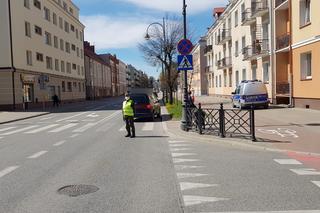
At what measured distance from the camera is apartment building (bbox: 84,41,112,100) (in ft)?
253

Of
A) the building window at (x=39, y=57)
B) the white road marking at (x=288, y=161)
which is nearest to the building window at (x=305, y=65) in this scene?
the white road marking at (x=288, y=161)

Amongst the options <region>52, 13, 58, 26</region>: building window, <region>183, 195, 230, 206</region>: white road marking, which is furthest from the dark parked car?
<region>52, 13, 58, 26</region>: building window

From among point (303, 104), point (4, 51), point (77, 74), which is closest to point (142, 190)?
point (303, 104)

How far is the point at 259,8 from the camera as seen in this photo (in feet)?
101

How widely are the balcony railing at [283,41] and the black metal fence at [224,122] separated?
14058mm

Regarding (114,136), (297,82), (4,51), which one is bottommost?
(114,136)

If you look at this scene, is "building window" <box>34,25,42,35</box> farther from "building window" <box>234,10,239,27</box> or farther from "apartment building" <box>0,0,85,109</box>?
"building window" <box>234,10,239,27</box>

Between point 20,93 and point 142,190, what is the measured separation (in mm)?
33858

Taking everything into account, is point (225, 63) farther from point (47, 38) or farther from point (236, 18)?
point (47, 38)

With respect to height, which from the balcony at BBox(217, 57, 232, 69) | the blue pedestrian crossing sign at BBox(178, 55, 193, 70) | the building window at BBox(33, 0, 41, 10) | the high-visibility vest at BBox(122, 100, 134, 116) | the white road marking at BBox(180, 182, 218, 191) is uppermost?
the building window at BBox(33, 0, 41, 10)

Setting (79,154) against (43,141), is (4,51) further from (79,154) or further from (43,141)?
(79,154)

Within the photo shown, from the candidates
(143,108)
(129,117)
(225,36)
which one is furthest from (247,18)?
(129,117)

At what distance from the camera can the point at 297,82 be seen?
24531 millimetres

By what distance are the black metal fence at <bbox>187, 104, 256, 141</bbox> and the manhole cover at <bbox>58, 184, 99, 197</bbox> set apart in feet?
20.6
